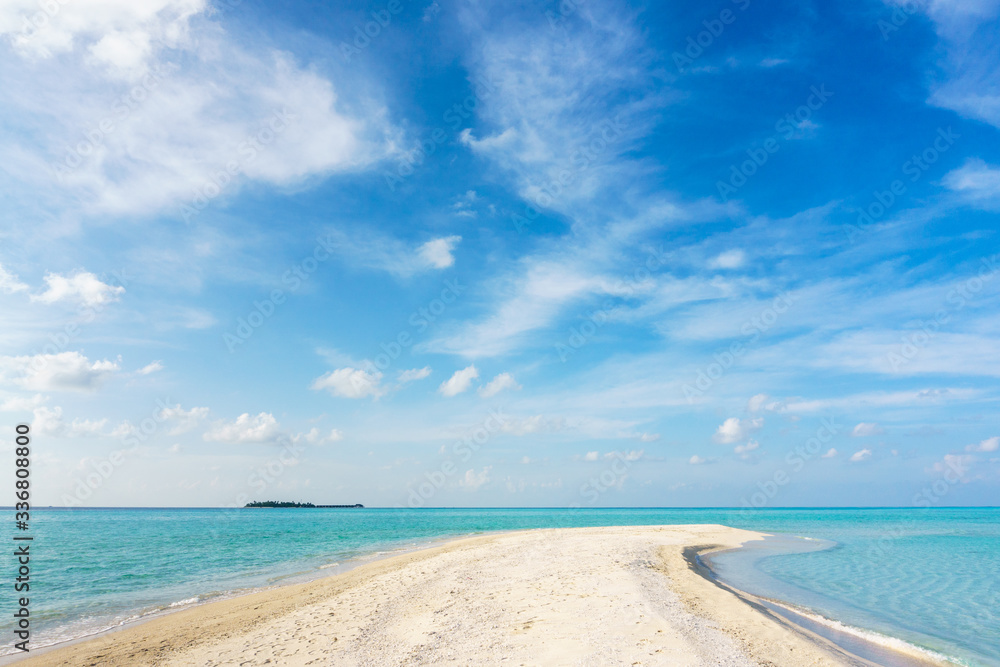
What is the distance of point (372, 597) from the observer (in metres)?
17.8

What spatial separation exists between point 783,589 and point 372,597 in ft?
57.8

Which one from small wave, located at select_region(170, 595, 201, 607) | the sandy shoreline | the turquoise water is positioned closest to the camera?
the sandy shoreline

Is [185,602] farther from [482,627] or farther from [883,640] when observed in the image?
[883,640]

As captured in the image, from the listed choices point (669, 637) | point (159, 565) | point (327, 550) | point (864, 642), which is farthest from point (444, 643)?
point (327, 550)

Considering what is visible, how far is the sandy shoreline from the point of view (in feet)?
35.3

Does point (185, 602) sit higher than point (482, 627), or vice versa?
point (482, 627)

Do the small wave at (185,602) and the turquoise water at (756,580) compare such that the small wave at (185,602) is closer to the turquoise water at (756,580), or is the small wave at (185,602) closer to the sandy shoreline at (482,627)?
the turquoise water at (756,580)

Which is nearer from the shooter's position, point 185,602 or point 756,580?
point 185,602

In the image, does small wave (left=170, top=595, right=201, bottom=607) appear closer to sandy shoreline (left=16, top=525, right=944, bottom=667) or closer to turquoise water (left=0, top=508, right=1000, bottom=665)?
turquoise water (left=0, top=508, right=1000, bottom=665)

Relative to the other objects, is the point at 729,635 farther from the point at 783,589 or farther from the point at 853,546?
the point at 853,546

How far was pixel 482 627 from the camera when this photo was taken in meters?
12.4

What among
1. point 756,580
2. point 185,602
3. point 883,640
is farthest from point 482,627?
point 756,580

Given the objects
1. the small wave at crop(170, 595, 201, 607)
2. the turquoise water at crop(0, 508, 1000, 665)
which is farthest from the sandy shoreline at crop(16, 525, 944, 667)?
the turquoise water at crop(0, 508, 1000, 665)

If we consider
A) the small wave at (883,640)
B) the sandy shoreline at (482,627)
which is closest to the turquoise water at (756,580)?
the small wave at (883,640)
